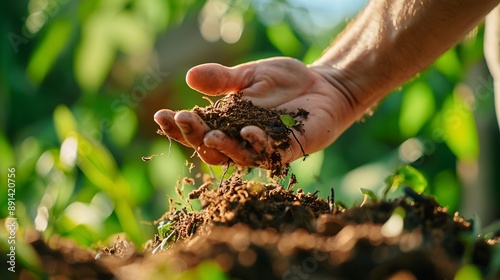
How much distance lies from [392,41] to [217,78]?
1.26ft

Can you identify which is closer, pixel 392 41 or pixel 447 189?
pixel 392 41

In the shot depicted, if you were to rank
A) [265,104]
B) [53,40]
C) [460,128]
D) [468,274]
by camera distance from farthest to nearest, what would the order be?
[53,40] → [460,128] → [265,104] → [468,274]

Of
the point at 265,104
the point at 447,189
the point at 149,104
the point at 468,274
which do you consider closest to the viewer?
the point at 468,274

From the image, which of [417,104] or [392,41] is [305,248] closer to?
[392,41]

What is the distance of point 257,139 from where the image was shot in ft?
3.55

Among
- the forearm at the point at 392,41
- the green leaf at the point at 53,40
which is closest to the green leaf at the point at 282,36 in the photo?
the green leaf at the point at 53,40

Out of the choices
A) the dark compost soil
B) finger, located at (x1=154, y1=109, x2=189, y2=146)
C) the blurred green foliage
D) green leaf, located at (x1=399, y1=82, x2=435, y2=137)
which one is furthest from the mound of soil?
green leaf, located at (x1=399, y1=82, x2=435, y2=137)

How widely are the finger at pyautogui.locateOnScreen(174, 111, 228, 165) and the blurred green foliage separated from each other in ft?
0.88

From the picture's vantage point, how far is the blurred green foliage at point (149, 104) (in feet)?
5.73

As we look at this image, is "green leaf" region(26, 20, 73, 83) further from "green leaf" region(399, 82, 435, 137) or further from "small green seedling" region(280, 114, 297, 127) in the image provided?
"small green seedling" region(280, 114, 297, 127)

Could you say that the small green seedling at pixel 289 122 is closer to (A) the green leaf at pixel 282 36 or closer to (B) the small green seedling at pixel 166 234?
(B) the small green seedling at pixel 166 234

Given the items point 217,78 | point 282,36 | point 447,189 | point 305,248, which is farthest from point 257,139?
point 282,36

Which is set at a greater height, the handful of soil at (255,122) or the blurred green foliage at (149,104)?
the handful of soil at (255,122)

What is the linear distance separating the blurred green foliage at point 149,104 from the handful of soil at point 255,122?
0.28 metres
